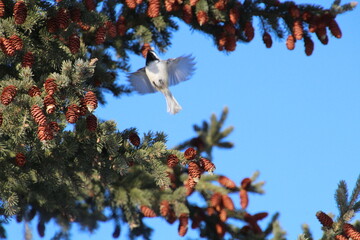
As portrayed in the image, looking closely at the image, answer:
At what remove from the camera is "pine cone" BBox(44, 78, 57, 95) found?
3.94 m

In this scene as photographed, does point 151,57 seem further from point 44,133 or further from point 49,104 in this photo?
point 44,133

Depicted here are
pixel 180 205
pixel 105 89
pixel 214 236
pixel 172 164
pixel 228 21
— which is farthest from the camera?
pixel 105 89

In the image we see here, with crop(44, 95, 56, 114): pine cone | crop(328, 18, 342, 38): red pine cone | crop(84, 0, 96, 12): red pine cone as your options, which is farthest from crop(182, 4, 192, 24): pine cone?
crop(44, 95, 56, 114): pine cone

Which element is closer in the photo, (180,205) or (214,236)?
(180,205)

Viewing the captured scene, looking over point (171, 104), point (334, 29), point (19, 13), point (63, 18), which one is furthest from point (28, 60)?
point (334, 29)

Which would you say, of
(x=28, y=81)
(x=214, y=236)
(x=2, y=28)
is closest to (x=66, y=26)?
(x=2, y=28)

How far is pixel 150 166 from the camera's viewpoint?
4195 millimetres

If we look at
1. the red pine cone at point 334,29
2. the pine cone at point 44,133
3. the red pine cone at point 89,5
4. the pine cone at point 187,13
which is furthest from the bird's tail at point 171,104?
the pine cone at point 44,133

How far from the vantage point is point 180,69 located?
6.22 metres

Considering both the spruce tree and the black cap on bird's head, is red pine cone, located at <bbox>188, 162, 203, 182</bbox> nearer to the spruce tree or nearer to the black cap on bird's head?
the spruce tree

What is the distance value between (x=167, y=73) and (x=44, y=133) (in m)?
2.64

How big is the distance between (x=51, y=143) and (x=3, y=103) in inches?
15.5

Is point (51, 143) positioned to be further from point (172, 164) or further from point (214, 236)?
point (214, 236)

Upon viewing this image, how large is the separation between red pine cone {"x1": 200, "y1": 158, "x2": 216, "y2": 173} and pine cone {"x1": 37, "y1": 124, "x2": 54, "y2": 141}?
3.57 feet
